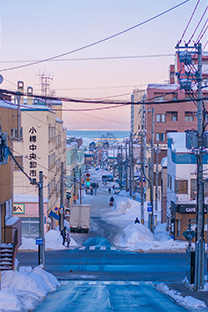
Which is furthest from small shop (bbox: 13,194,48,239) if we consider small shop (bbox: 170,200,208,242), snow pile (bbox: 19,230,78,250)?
small shop (bbox: 170,200,208,242)

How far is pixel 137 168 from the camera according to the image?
8006 cm

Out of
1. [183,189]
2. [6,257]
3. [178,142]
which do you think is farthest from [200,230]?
[178,142]

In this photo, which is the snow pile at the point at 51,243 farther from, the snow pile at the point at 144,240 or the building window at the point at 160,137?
the building window at the point at 160,137

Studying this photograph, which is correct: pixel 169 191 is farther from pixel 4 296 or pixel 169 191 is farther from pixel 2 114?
pixel 4 296

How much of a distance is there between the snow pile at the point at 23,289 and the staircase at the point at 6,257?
3.59ft

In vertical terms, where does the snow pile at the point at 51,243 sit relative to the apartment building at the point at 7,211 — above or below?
below

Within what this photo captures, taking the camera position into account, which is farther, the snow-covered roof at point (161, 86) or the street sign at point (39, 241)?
the snow-covered roof at point (161, 86)

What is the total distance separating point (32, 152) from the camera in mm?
34500

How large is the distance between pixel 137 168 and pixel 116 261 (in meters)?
57.3

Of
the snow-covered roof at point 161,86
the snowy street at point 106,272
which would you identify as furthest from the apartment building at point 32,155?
the snow-covered roof at point 161,86

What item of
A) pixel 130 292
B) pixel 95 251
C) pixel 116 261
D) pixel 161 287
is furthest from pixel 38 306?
pixel 95 251

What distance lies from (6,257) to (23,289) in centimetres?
290

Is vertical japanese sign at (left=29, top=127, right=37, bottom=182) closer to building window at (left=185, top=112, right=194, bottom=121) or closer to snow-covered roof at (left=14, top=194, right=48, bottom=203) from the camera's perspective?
snow-covered roof at (left=14, top=194, right=48, bottom=203)

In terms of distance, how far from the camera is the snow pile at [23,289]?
1037cm
